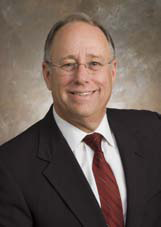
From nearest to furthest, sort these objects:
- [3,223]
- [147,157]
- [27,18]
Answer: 1. [3,223]
2. [147,157]
3. [27,18]

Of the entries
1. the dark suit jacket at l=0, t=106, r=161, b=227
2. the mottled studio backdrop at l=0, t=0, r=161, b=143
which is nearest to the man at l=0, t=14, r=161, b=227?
the dark suit jacket at l=0, t=106, r=161, b=227

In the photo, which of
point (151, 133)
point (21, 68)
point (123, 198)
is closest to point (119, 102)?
point (21, 68)

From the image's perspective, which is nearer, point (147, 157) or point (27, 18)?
point (147, 157)

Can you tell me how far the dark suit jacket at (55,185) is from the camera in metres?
2.64

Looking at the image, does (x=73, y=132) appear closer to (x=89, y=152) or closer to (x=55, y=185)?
(x=89, y=152)

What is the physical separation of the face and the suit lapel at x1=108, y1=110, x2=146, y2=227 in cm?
23

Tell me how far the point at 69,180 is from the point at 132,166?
41 cm

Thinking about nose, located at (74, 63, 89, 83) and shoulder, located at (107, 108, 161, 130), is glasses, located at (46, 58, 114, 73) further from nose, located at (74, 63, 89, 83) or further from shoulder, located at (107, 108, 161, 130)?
shoulder, located at (107, 108, 161, 130)

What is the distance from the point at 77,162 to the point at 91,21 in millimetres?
823

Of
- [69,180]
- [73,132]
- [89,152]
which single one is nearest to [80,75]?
→ [73,132]

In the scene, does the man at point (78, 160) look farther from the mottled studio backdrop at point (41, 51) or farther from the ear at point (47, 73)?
the mottled studio backdrop at point (41, 51)

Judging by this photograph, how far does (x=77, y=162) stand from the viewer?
2.80m

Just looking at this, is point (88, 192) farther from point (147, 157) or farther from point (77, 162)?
point (147, 157)

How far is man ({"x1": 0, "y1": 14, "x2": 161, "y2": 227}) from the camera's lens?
267 cm
